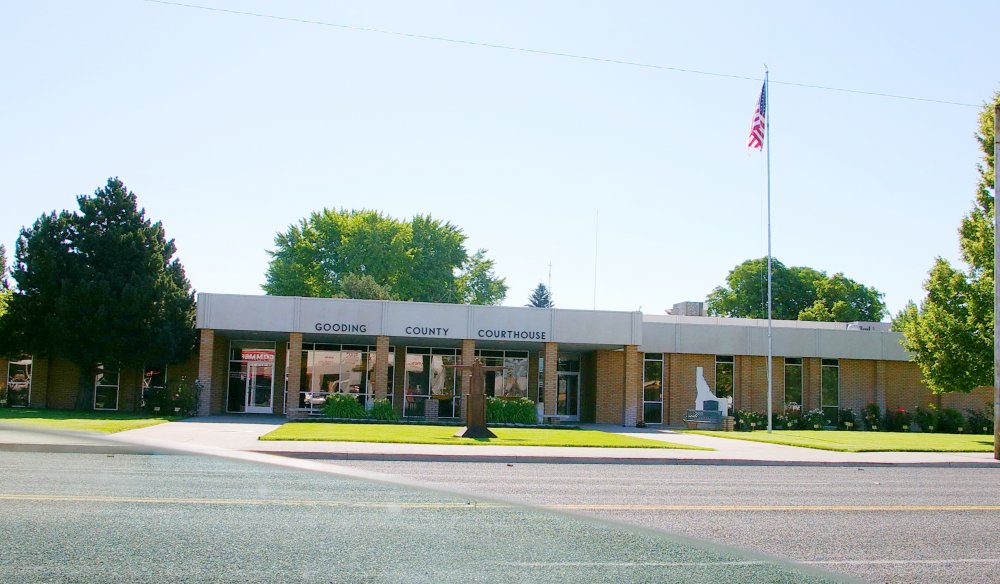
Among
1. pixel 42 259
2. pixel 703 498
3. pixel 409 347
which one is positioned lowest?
pixel 703 498

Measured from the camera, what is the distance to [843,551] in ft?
28.1

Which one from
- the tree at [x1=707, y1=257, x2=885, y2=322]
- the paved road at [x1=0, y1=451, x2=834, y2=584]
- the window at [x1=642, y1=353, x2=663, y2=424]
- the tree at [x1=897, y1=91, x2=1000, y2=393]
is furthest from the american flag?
the tree at [x1=707, y1=257, x2=885, y2=322]

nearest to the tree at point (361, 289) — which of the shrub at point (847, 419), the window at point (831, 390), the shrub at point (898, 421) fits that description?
the window at point (831, 390)

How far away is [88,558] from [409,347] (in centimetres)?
3265

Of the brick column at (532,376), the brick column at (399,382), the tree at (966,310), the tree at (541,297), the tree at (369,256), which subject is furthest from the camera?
the tree at (541,297)

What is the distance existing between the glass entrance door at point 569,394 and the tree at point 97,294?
16820 millimetres

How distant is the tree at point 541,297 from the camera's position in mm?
108188

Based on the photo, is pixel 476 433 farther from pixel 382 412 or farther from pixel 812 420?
pixel 812 420

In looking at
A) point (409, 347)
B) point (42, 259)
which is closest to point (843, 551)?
point (409, 347)

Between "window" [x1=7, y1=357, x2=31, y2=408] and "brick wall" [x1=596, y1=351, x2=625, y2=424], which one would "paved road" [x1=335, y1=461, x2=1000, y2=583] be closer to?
"brick wall" [x1=596, y1=351, x2=625, y2=424]

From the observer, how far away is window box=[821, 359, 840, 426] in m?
41.3

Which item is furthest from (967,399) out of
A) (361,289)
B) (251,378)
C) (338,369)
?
(361,289)

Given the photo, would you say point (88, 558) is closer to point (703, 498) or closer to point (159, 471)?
point (159, 471)

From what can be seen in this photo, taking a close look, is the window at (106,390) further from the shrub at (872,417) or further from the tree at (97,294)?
the shrub at (872,417)
